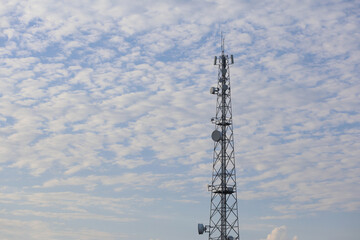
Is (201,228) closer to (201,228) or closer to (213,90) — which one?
(201,228)

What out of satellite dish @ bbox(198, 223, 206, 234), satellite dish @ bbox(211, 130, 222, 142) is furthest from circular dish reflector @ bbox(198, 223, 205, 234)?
satellite dish @ bbox(211, 130, 222, 142)

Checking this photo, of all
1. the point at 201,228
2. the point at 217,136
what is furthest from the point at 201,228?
the point at 217,136

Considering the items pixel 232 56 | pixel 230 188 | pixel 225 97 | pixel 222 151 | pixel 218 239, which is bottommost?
pixel 218 239

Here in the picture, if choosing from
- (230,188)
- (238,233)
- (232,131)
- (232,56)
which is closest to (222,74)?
(232,56)

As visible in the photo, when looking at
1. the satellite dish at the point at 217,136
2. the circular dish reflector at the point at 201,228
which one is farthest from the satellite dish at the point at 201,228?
the satellite dish at the point at 217,136

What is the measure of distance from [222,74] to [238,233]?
1197 inches

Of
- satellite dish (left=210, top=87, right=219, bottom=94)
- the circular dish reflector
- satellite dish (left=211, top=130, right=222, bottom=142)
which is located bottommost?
the circular dish reflector

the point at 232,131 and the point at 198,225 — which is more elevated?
the point at 232,131

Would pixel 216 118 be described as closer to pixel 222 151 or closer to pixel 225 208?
pixel 222 151

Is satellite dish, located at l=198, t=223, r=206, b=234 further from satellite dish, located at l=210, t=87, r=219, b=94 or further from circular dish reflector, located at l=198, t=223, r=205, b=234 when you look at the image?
satellite dish, located at l=210, t=87, r=219, b=94

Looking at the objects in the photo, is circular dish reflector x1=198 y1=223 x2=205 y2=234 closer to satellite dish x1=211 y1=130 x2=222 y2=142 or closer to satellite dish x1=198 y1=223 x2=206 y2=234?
satellite dish x1=198 y1=223 x2=206 y2=234

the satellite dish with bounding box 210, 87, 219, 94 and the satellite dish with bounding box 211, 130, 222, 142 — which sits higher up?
the satellite dish with bounding box 210, 87, 219, 94

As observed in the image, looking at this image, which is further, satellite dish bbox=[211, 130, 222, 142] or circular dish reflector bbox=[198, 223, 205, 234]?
satellite dish bbox=[211, 130, 222, 142]

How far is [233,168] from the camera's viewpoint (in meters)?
117
